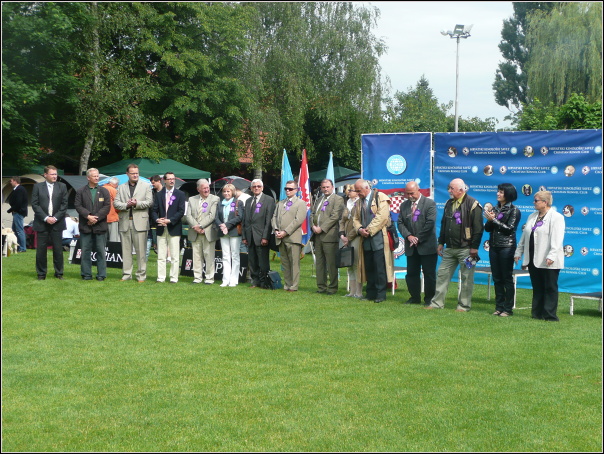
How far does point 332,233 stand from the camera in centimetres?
1234

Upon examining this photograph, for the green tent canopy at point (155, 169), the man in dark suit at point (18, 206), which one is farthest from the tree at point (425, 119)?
the man in dark suit at point (18, 206)

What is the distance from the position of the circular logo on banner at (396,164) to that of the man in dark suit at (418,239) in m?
1.57

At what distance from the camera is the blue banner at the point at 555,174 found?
37.2 feet

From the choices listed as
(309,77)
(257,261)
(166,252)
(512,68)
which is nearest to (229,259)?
(257,261)

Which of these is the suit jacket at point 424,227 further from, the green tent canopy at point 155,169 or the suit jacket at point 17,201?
the green tent canopy at point 155,169

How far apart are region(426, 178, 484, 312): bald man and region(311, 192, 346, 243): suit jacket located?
2034 millimetres

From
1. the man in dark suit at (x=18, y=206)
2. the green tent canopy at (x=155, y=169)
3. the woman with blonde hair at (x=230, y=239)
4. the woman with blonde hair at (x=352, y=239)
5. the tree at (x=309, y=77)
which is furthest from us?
the tree at (x=309, y=77)

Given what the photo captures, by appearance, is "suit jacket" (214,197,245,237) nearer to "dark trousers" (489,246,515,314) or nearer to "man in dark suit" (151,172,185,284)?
"man in dark suit" (151,172,185,284)

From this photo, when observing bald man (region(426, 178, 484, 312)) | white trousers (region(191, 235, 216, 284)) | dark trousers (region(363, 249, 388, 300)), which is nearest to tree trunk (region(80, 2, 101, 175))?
white trousers (region(191, 235, 216, 284))

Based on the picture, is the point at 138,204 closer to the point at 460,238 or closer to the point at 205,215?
the point at 205,215

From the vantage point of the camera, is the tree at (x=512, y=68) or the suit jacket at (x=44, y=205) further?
the tree at (x=512, y=68)

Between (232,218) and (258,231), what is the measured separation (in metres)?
0.57

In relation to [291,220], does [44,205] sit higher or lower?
higher

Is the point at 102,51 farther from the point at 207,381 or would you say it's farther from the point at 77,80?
the point at 207,381
